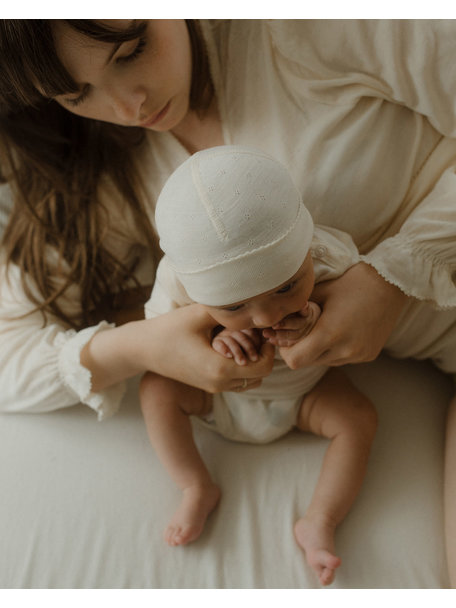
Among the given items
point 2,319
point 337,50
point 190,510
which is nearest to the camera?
point 337,50

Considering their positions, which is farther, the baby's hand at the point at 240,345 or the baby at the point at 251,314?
the baby's hand at the point at 240,345

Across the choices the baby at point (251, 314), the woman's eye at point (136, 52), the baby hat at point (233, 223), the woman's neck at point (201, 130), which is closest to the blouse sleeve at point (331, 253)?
the baby at point (251, 314)

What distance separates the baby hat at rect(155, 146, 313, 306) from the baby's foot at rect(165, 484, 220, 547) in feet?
1.30

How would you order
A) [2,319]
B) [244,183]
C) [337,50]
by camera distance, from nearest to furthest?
[244,183]
[337,50]
[2,319]

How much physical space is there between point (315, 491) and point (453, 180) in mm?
525

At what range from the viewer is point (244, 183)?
68 centimetres

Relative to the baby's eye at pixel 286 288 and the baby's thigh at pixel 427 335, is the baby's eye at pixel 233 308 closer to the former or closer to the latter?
the baby's eye at pixel 286 288

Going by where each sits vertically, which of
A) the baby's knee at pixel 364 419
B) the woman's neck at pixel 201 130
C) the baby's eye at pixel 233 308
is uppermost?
the woman's neck at pixel 201 130

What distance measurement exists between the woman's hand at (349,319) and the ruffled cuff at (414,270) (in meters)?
0.02

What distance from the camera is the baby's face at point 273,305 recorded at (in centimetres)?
76

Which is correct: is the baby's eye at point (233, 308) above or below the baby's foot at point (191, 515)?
above

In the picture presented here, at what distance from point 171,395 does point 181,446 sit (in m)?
0.09
